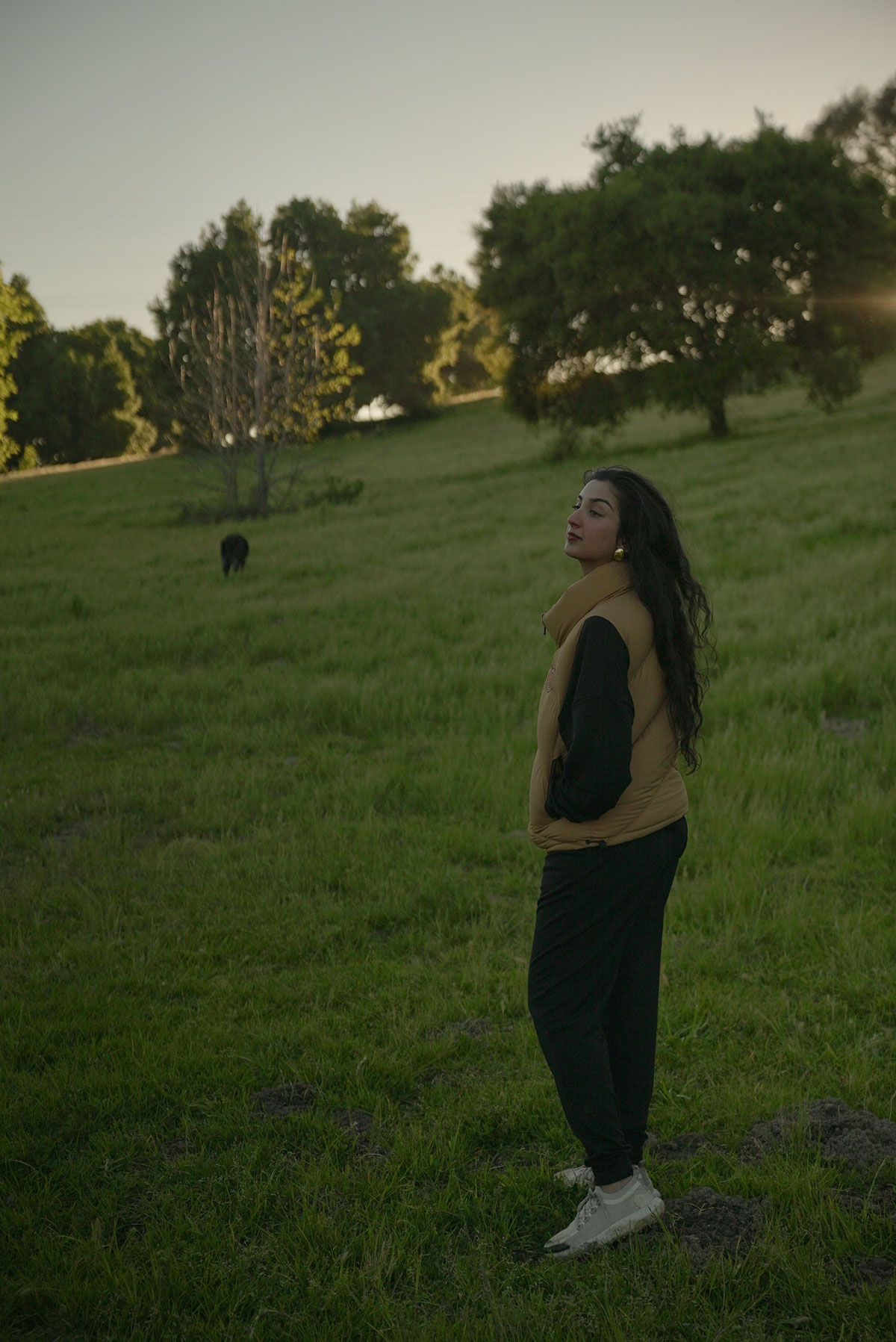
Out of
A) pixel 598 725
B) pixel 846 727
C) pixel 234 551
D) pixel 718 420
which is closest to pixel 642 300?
pixel 718 420

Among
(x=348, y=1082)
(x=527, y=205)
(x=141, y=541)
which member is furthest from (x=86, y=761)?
(x=527, y=205)

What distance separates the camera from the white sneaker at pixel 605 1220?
3188mm

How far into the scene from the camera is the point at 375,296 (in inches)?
2404

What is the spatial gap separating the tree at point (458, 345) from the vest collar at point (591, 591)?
160 ft

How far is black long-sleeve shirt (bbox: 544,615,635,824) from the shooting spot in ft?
9.29

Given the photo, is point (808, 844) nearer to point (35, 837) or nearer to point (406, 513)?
point (35, 837)

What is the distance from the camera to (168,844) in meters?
6.83

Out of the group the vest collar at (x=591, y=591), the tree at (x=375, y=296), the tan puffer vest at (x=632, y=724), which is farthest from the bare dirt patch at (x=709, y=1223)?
the tree at (x=375, y=296)

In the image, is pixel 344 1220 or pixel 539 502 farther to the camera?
pixel 539 502

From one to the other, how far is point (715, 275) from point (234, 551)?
20.6 meters

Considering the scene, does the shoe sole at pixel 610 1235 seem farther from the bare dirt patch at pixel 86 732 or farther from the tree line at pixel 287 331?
the tree line at pixel 287 331

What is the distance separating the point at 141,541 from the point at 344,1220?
21.5 metres

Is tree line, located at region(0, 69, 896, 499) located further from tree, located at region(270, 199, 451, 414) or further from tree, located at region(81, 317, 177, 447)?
tree, located at region(81, 317, 177, 447)

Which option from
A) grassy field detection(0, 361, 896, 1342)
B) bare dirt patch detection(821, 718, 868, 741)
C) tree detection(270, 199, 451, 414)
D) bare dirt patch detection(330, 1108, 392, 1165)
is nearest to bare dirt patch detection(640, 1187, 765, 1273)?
grassy field detection(0, 361, 896, 1342)
